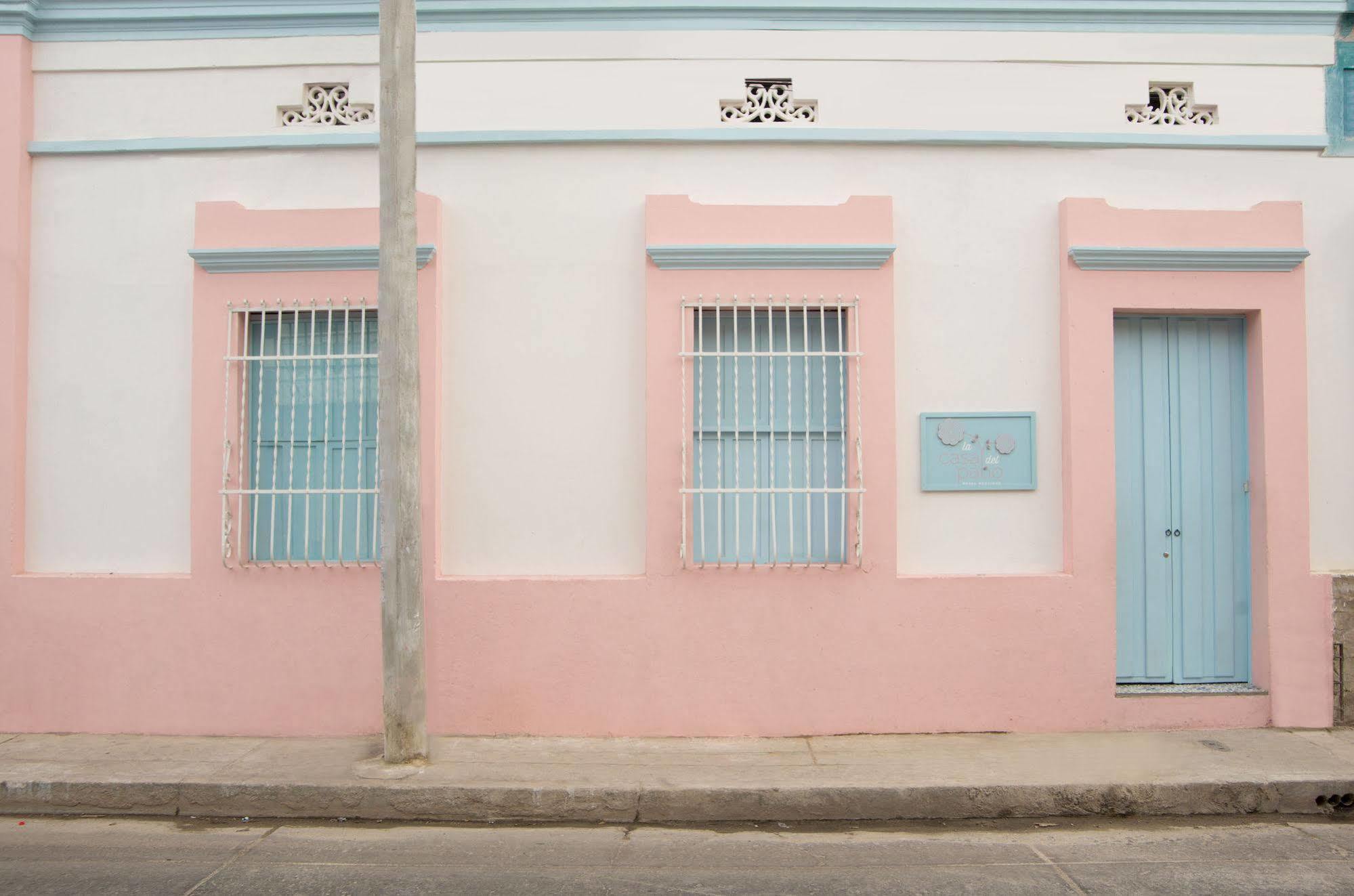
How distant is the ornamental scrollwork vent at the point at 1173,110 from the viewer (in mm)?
6332

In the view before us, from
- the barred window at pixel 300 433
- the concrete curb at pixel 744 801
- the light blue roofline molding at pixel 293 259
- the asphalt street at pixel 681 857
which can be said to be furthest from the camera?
the barred window at pixel 300 433

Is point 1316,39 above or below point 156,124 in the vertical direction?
above

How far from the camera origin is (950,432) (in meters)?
6.14

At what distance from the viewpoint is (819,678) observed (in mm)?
5961

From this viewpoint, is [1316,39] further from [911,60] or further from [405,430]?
[405,430]

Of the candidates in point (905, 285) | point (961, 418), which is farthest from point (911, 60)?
point (961, 418)

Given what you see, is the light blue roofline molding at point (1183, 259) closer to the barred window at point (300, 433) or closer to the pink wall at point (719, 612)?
the pink wall at point (719, 612)

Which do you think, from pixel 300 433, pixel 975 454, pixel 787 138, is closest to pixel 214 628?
pixel 300 433

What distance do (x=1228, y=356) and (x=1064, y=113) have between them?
1.78 m

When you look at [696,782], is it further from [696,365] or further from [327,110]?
[327,110]

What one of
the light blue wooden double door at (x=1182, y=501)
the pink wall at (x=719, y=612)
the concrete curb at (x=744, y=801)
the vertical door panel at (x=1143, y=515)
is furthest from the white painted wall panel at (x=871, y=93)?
the concrete curb at (x=744, y=801)

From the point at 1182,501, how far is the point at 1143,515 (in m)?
0.26

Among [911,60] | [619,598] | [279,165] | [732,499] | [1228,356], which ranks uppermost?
[911,60]

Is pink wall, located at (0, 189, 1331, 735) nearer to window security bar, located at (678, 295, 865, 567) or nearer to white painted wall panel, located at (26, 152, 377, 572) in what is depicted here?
window security bar, located at (678, 295, 865, 567)
